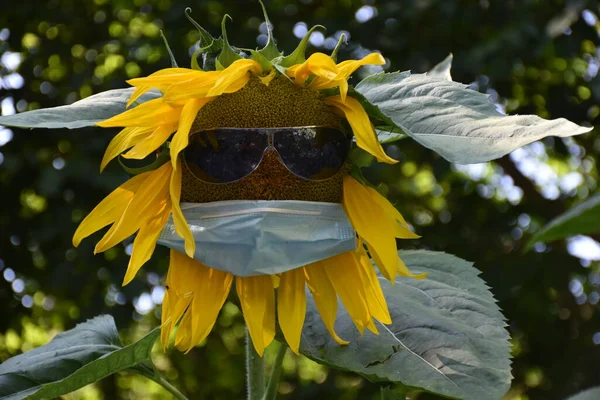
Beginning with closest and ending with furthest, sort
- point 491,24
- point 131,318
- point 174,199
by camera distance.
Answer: point 174,199 → point 491,24 → point 131,318

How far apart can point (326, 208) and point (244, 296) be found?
11cm

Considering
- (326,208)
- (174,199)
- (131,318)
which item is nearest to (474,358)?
(326,208)

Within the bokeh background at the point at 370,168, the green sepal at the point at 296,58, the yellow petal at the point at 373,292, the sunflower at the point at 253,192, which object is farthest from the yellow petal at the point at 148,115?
the bokeh background at the point at 370,168

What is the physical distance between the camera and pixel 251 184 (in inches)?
28.4

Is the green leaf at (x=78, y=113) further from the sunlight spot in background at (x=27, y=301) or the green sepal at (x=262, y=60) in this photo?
the sunlight spot in background at (x=27, y=301)

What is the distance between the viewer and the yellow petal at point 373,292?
750 mm

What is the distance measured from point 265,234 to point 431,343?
18 centimetres

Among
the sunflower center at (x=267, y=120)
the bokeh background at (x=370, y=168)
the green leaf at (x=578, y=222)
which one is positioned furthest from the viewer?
the bokeh background at (x=370, y=168)

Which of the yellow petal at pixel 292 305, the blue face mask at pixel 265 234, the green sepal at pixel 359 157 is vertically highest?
the green sepal at pixel 359 157

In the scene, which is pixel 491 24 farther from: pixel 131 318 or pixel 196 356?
pixel 196 356

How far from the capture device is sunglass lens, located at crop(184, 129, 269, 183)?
2.37 feet

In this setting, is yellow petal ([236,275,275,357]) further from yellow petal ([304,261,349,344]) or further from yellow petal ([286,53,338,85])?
yellow petal ([286,53,338,85])

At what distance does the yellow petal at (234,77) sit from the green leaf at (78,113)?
5.1 inches

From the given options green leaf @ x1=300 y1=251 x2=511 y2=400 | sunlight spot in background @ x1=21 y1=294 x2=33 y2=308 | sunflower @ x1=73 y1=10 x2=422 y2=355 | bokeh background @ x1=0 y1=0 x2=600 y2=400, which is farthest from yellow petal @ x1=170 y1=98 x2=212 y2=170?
sunlight spot in background @ x1=21 y1=294 x2=33 y2=308
